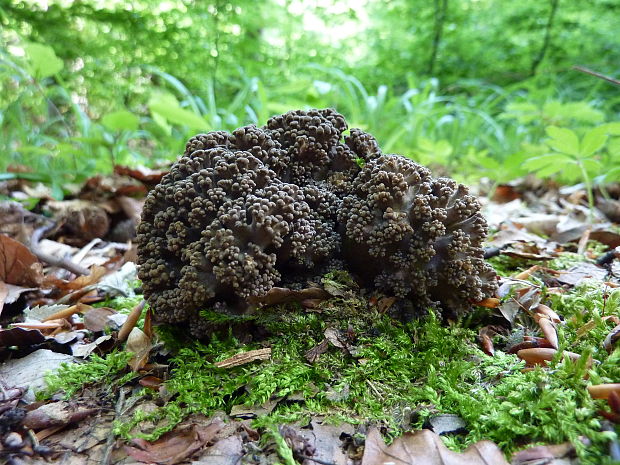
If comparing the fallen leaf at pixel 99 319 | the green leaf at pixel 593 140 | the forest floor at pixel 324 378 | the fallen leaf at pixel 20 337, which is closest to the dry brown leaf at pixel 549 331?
the forest floor at pixel 324 378

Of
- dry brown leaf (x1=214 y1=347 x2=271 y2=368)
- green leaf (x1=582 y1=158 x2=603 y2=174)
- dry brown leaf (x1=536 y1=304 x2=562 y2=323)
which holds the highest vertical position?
green leaf (x1=582 y1=158 x2=603 y2=174)

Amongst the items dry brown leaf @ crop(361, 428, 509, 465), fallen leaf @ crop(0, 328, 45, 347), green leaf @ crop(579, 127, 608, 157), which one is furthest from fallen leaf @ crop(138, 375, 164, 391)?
green leaf @ crop(579, 127, 608, 157)

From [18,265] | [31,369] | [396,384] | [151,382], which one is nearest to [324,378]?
[396,384]

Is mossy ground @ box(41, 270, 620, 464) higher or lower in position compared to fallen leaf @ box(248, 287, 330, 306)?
lower

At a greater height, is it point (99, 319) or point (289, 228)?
point (289, 228)

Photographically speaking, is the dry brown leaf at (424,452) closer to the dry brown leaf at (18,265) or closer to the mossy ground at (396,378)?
the mossy ground at (396,378)

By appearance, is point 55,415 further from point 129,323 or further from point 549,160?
point 549,160

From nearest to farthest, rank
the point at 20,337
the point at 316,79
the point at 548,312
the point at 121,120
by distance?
the point at 20,337, the point at 548,312, the point at 121,120, the point at 316,79

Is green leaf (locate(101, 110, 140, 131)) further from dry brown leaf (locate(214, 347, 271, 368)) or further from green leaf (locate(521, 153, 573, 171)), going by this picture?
green leaf (locate(521, 153, 573, 171))
